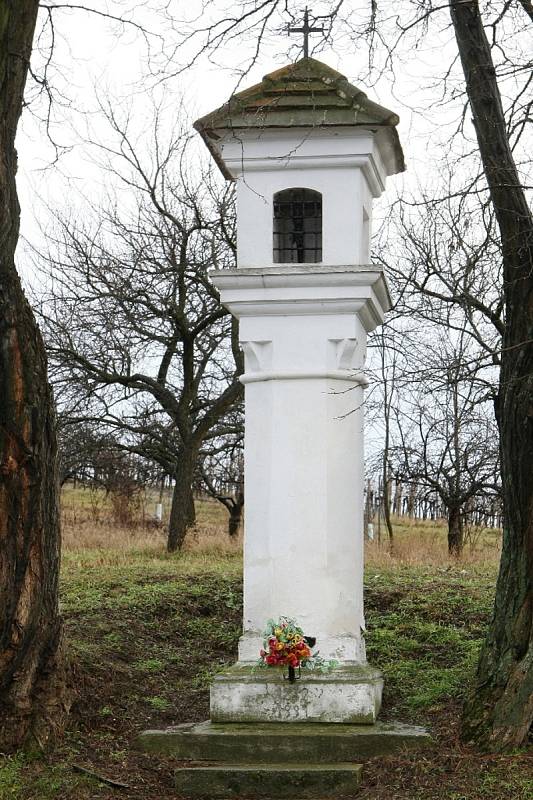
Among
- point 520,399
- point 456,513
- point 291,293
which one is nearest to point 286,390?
point 291,293

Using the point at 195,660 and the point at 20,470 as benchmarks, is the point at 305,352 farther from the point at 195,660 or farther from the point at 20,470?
the point at 195,660

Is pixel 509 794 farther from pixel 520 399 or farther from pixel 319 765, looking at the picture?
pixel 520 399

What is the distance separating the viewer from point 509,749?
7.87 meters

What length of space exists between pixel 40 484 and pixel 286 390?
6.91 ft

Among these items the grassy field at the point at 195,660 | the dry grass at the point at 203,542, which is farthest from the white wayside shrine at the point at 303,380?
the dry grass at the point at 203,542

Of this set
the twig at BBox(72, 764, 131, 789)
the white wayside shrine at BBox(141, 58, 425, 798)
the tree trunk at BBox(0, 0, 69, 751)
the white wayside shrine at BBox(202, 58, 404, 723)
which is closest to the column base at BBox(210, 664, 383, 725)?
the white wayside shrine at BBox(141, 58, 425, 798)

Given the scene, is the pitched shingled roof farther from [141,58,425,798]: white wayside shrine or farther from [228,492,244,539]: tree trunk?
[228,492,244,539]: tree trunk

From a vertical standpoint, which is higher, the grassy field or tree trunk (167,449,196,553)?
tree trunk (167,449,196,553)

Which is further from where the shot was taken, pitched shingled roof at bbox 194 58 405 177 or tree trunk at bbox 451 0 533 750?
pitched shingled roof at bbox 194 58 405 177

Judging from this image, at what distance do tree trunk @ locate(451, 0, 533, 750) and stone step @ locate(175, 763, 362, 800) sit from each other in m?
0.99

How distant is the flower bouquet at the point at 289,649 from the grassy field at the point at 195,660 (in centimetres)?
80

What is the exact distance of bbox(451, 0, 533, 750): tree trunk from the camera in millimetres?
8023

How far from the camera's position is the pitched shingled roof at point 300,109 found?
930 cm

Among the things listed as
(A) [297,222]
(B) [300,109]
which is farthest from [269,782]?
(B) [300,109]
